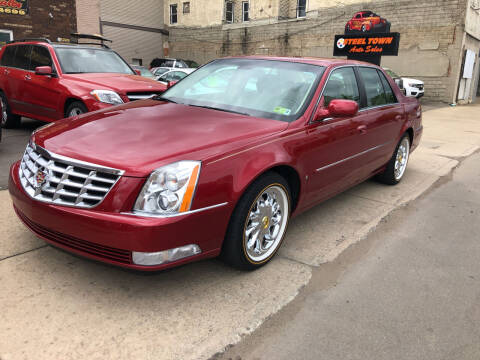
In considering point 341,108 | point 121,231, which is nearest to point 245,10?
point 341,108

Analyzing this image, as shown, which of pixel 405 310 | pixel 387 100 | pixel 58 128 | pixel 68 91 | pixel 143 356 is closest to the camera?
pixel 143 356

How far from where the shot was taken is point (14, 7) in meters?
17.4

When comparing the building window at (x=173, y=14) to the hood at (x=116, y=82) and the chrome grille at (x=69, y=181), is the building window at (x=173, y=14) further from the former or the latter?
the chrome grille at (x=69, y=181)

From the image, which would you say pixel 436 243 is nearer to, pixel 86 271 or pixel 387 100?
pixel 387 100

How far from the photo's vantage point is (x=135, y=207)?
93.2 inches

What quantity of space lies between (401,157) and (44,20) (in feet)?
58.8

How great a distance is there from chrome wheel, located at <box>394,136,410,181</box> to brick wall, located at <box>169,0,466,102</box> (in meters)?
16.9

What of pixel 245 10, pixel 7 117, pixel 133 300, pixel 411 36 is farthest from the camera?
pixel 245 10

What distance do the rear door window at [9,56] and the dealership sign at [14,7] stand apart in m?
11.5

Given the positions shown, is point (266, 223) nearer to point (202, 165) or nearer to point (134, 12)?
point (202, 165)

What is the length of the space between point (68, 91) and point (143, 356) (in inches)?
205

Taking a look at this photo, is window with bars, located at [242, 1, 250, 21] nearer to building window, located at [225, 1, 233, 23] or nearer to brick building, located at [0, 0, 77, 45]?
building window, located at [225, 1, 233, 23]

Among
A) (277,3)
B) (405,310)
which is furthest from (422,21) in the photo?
(405,310)

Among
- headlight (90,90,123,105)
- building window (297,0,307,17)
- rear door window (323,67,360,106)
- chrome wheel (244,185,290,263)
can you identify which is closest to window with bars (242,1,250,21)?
building window (297,0,307,17)
